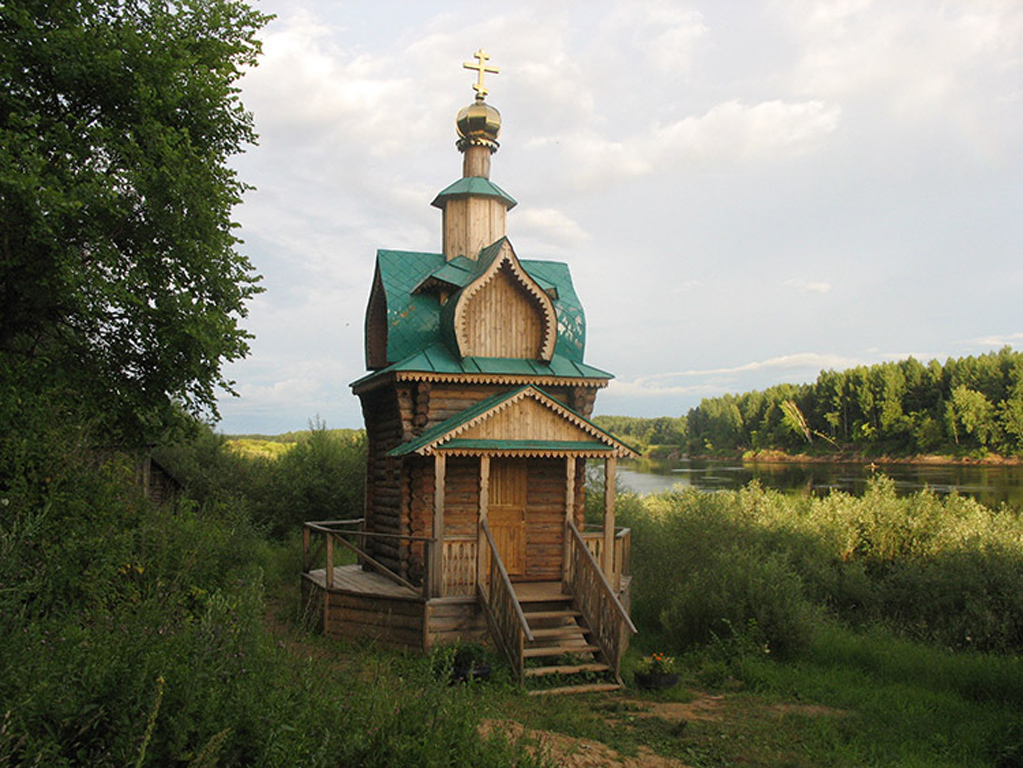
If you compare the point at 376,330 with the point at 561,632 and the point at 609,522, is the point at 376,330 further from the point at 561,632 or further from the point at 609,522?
the point at 561,632

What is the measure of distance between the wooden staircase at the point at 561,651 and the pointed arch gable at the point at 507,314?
4.71 meters

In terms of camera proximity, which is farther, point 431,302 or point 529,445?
point 431,302

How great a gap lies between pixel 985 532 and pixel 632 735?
1364 cm

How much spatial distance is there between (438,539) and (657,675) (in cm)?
400

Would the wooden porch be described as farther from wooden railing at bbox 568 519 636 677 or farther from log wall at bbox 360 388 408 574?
log wall at bbox 360 388 408 574

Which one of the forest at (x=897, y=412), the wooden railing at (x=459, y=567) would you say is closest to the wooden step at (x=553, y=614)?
the wooden railing at (x=459, y=567)

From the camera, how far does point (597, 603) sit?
38.3ft

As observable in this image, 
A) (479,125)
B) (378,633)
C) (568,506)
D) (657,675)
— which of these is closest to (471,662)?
(378,633)

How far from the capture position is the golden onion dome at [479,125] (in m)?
16.2

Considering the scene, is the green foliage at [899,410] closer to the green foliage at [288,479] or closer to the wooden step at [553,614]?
the green foliage at [288,479]

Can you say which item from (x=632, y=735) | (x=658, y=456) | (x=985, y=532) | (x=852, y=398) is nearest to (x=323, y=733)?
(x=632, y=735)

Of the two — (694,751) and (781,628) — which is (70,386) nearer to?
(694,751)

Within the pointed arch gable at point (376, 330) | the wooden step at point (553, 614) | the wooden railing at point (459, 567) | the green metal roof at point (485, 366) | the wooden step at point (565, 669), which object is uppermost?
the pointed arch gable at point (376, 330)

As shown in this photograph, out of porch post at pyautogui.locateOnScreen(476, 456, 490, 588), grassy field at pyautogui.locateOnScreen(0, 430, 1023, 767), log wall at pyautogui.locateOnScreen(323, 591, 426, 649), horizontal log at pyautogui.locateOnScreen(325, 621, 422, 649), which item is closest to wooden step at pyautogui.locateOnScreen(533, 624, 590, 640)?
grassy field at pyautogui.locateOnScreen(0, 430, 1023, 767)
